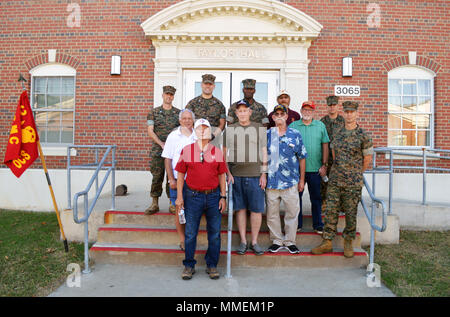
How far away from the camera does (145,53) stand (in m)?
7.40

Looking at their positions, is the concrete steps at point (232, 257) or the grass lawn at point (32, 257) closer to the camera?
the grass lawn at point (32, 257)

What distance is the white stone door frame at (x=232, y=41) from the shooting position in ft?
23.2

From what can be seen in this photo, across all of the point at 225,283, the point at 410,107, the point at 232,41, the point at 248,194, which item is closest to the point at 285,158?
the point at 248,194

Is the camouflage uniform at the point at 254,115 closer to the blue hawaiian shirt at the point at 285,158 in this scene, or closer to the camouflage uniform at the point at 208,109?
the camouflage uniform at the point at 208,109

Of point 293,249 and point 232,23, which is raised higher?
point 232,23

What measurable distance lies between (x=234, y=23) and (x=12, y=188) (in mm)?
6388

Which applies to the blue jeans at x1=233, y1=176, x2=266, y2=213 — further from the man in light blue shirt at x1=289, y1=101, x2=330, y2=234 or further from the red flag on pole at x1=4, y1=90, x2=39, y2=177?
the red flag on pole at x1=4, y1=90, x2=39, y2=177

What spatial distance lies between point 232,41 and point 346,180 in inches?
179

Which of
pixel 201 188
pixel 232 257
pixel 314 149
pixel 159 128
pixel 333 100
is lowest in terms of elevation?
pixel 232 257

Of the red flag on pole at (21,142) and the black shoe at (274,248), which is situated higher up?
the red flag on pole at (21,142)

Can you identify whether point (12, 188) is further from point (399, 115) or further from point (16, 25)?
point (399, 115)

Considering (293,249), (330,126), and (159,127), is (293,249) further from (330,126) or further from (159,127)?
(159,127)

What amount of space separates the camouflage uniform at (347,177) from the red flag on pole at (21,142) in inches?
167

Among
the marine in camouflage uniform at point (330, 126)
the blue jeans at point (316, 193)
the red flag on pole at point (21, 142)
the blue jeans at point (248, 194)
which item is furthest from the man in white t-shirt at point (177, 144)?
the red flag on pole at point (21, 142)
